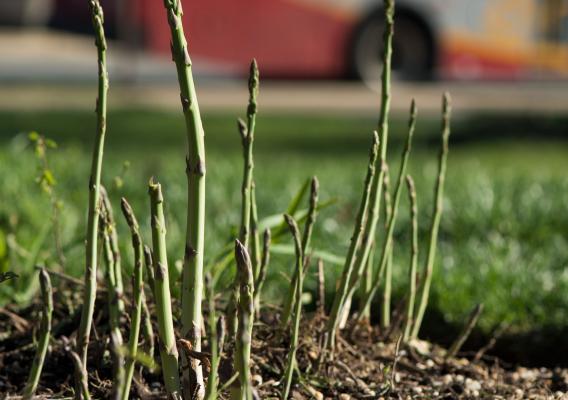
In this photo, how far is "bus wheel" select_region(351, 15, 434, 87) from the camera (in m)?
14.6

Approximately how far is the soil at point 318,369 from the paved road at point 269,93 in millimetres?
10212

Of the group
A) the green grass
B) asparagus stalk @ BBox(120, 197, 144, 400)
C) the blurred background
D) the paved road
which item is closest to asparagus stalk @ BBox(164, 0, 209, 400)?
asparagus stalk @ BBox(120, 197, 144, 400)

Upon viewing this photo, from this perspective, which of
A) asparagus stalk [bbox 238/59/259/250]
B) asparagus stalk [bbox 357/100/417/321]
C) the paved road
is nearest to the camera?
asparagus stalk [bbox 238/59/259/250]

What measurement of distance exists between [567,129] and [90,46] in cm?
1068

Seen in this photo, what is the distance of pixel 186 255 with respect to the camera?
2.10 metres

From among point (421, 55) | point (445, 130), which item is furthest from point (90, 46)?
point (445, 130)

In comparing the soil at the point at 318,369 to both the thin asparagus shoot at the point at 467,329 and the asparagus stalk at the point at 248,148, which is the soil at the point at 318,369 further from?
the asparagus stalk at the point at 248,148

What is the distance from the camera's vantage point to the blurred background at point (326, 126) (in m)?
3.79

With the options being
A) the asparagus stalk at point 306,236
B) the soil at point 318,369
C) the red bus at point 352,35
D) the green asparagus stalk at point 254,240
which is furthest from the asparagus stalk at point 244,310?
the red bus at point 352,35

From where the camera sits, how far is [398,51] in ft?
51.6

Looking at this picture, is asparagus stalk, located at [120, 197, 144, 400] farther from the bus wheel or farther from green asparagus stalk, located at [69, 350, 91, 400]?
the bus wheel

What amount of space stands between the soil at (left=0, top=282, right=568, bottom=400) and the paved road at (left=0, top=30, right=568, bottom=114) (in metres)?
10.2

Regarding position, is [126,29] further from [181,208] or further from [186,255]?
[186,255]

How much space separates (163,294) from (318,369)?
0.56 m
